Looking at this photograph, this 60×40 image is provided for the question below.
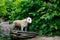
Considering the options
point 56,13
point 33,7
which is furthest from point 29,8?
point 56,13

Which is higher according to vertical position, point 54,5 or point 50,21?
point 54,5

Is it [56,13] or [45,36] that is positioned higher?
[56,13]

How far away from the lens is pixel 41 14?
966cm

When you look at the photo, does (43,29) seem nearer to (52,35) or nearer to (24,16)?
(52,35)

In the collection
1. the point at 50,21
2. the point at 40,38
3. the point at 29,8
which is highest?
the point at 29,8

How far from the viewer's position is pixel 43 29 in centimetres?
941

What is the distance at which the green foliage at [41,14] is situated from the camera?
→ 9.24 m

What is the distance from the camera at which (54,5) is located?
935cm

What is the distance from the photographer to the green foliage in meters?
9.24

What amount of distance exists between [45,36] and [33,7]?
1687 mm

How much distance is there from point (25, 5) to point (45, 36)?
1993mm

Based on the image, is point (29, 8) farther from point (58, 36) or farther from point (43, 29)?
point (58, 36)

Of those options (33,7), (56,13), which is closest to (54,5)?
(56,13)

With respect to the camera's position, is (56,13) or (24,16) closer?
(56,13)
